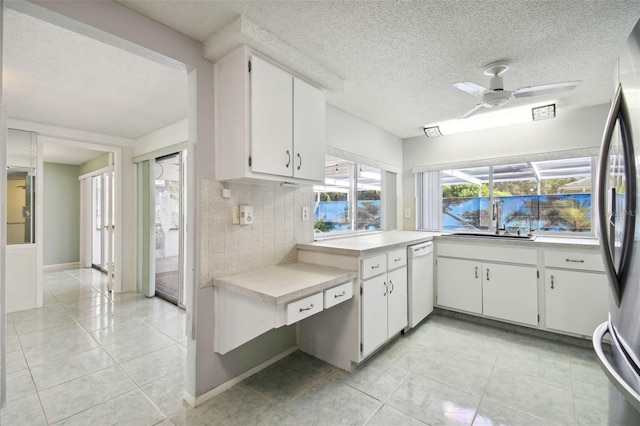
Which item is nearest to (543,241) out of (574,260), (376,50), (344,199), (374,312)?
(574,260)

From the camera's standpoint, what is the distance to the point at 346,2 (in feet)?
5.07

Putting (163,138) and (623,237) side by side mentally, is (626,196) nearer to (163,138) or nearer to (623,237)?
(623,237)

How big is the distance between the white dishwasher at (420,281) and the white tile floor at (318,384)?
204mm

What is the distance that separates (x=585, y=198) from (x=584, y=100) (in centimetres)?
104

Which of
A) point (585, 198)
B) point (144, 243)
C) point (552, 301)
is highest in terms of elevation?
point (585, 198)

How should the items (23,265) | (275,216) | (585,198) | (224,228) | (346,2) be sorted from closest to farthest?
(346,2)
(224,228)
(275,216)
(585,198)
(23,265)

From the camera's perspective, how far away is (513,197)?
3518 millimetres

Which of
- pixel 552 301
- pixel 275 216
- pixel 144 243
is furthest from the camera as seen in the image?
pixel 144 243

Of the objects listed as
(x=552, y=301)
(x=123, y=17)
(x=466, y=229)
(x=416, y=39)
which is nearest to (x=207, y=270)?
(x=123, y=17)

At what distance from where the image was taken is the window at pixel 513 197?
10.4ft

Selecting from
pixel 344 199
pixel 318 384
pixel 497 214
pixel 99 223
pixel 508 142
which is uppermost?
pixel 508 142

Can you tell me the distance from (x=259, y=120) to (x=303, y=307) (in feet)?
3.97

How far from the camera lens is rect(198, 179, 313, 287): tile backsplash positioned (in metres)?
1.91

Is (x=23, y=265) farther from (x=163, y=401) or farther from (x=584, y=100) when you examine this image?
(x=584, y=100)
